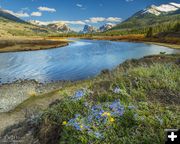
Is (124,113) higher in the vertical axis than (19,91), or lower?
higher

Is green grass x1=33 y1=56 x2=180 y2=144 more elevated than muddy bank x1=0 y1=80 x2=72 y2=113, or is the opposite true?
green grass x1=33 y1=56 x2=180 y2=144

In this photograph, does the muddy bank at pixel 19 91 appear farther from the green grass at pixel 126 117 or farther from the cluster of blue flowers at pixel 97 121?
the cluster of blue flowers at pixel 97 121

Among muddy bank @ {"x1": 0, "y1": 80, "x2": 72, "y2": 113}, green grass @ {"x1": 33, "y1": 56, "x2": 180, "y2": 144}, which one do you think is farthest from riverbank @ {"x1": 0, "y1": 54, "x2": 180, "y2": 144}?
muddy bank @ {"x1": 0, "y1": 80, "x2": 72, "y2": 113}

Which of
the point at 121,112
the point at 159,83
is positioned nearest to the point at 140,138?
the point at 121,112

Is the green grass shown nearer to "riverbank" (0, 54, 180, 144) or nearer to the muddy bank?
"riverbank" (0, 54, 180, 144)

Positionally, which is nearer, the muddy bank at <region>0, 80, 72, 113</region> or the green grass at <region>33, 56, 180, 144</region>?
the green grass at <region>33, 56, 180, 144</region>

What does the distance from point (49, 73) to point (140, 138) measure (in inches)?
1727

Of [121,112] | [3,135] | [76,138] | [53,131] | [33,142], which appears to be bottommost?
[3,135]

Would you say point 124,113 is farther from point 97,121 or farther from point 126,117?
point 97,121

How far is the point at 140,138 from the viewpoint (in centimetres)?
718

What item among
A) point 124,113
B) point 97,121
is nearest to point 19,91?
point 97,121

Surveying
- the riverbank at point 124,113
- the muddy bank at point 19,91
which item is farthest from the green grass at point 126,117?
the muddy bank at point 19,91

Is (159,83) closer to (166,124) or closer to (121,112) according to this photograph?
(121,112)

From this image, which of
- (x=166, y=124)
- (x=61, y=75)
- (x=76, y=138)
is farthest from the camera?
(x=61, y=75)
